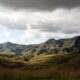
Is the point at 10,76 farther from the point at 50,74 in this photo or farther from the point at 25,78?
the point at 50,74

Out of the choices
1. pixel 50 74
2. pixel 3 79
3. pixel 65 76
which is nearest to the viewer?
pixel 3 79

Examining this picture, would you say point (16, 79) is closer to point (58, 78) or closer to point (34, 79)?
point (34, 79)

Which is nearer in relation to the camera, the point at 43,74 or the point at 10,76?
the point at 10,76

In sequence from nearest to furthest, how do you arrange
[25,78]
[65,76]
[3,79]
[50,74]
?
[3,79], [25,78], [65,76], [50,74]

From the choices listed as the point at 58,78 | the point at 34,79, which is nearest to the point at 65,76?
the point at 58,78

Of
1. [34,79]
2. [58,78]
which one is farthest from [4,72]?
[58,78]

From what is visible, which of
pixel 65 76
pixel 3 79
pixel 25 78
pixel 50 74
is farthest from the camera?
pixel 50 74

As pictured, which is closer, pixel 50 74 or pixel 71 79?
pixel 71 79

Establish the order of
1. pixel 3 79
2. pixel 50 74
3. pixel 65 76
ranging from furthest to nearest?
pixel 50 74 < pixel 65 76 < pixel 3 79


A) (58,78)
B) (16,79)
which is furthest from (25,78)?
(58,78)

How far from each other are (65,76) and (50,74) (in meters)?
2.27

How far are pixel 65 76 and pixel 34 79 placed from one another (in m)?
2.86

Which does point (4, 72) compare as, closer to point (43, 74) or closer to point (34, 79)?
point (34, 79)

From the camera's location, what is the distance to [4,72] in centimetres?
2052
